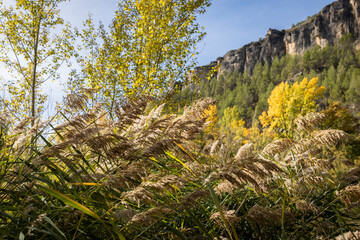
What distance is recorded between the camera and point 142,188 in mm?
1216

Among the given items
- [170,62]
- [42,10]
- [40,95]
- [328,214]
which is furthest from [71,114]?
[40,95]

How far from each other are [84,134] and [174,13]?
9.28 m

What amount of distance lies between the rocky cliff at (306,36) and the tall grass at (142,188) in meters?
84.8

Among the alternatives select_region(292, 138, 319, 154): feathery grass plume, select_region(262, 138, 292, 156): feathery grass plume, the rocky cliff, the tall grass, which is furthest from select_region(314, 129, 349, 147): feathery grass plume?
the rocky cliff

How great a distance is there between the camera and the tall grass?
50.1 inches

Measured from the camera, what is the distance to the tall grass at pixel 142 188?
1273 mm

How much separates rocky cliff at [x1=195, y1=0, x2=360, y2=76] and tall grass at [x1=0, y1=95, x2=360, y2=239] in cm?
8482

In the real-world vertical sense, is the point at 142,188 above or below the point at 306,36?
below

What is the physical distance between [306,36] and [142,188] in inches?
4769

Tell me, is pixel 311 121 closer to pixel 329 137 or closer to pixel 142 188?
pixel 329 137

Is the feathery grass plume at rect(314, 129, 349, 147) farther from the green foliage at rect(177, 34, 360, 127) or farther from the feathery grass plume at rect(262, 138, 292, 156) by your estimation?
the green foliage at rect(177, 34, 360, 127)

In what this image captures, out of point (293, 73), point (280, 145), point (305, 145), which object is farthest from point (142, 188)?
point (293, 73)

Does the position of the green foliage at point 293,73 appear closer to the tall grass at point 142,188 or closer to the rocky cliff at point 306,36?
the rocky cliff at point 306,36

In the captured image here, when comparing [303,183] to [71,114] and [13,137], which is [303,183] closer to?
[71,114]
